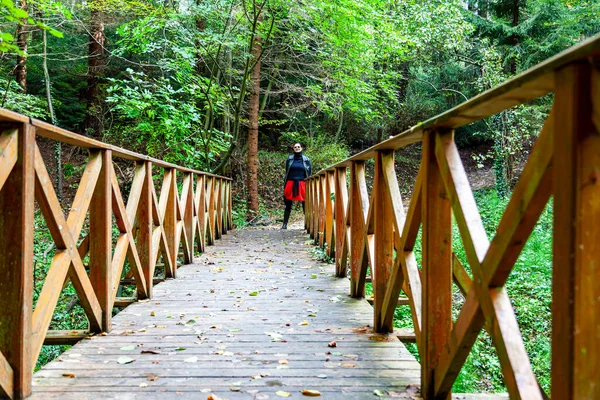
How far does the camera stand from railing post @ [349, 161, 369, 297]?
393 centimetres

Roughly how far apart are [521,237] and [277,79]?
1349 cm

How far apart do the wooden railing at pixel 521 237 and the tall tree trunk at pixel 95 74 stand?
1302 centimetres

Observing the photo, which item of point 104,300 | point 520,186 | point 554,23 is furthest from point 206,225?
point 554,23

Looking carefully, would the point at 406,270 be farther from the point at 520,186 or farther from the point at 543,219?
the point at 543,219

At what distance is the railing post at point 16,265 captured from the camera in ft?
6.34

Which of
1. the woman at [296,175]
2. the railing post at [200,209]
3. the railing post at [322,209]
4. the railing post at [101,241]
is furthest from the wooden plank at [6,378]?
the woman at [296,175]

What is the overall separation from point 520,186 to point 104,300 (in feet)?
8.73

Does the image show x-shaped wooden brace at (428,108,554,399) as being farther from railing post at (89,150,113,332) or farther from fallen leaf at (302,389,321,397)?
railing post at (89,150,113,332)

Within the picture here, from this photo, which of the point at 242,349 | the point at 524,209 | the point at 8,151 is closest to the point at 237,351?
the point at 242,349

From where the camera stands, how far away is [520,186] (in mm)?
1255

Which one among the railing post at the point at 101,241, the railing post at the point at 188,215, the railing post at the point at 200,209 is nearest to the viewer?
the railing post at the point at 101,241

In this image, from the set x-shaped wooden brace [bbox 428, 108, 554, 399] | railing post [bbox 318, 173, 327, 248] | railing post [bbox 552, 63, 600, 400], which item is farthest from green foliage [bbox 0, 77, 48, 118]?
railing post [bbox 552, 63, 600, 400]

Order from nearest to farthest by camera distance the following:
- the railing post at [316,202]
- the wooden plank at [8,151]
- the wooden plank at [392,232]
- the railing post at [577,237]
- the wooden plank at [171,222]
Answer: the railing post at [577,237] < the wooden plank at [8,151] < the wooden plank at [392,232] < the wooden plank at [171,222] < the railing post at [316,202]

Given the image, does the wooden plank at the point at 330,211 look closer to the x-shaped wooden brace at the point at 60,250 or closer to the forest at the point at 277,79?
the forest at the point at 277,79
